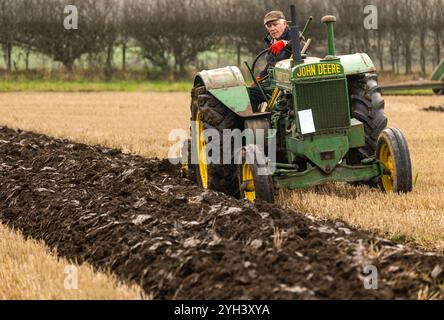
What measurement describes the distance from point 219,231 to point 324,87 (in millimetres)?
2346

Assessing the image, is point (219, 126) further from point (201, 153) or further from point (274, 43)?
point (274, 43)

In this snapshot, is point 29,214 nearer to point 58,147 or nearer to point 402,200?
point 402,200

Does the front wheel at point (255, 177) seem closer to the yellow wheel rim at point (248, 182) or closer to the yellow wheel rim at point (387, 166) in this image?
the yellow wheel rim at point (248, 182)

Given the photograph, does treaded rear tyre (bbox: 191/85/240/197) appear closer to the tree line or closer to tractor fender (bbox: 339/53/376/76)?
tractor fender (bbox: 339/53/376/76)

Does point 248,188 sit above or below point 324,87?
below

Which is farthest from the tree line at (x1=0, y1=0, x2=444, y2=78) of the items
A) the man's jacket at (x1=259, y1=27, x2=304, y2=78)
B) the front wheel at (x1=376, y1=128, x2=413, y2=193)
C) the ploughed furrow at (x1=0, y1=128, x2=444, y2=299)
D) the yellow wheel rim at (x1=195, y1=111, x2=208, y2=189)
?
the ploughed furrow at (x1=0, y1=128, x2=444, y2=299)

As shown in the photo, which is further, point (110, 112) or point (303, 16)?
point (303, 16)

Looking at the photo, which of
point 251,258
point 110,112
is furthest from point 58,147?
point 110,112

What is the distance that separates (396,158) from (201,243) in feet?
9.29

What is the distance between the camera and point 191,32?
3250cm

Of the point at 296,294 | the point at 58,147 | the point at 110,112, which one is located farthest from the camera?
the point at 110,112

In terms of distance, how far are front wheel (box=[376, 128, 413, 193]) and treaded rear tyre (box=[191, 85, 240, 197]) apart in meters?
1.41

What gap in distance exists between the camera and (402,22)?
31.6m

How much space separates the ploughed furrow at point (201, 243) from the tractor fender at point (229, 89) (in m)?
0.90
